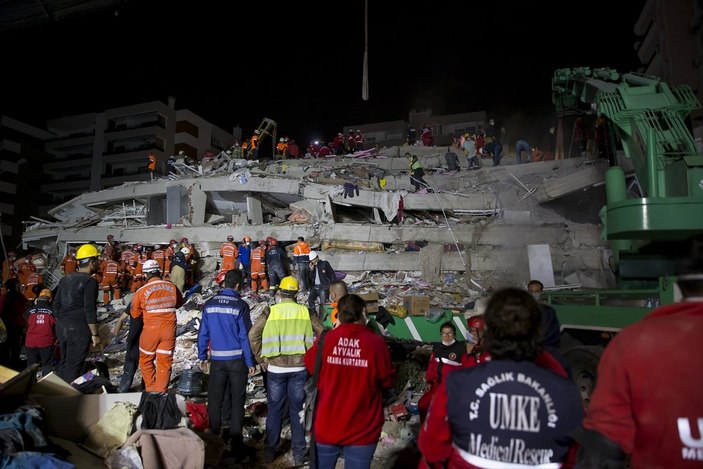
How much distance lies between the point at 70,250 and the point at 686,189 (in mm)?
22000

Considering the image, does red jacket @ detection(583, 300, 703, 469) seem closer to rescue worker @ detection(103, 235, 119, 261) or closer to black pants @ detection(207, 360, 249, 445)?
black pants @ detection(207, 360, 249, 445)

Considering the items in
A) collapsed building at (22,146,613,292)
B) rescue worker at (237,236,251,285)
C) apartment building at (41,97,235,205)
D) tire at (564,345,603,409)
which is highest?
apartment building at (41,97,235,205)

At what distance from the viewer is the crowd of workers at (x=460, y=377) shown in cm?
154

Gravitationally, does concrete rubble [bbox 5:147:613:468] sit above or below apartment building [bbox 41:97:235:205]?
below

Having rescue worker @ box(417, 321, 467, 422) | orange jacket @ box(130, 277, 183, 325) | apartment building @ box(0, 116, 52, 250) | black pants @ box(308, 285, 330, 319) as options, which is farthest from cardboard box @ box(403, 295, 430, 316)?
apartment building @ box(0, 116, 52, 250)

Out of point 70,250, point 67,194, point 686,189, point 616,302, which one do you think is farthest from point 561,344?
point 67,194

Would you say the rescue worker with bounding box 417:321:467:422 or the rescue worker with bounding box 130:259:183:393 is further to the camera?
the rescue worker with bounding box 130:259:183:393

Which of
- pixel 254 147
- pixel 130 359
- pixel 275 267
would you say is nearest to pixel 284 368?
pixel 130 359

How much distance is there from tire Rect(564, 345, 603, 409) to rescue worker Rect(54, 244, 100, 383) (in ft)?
19.5

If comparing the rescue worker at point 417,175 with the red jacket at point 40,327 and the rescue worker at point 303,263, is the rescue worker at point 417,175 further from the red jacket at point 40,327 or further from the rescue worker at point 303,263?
the red jacket at point 40,327

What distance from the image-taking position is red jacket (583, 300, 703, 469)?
58.8 inches

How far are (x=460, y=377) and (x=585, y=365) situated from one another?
4.10m

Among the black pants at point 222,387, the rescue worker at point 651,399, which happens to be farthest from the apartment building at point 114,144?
the rescue worker at point 651,399

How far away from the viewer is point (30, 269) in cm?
1608
